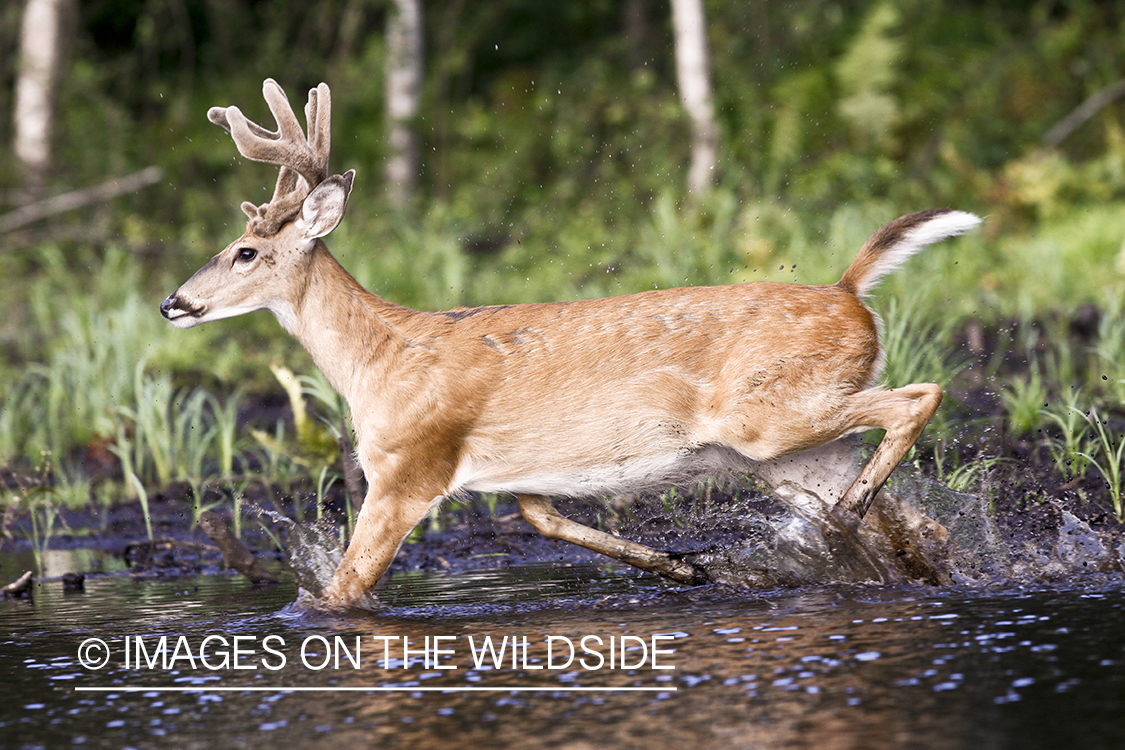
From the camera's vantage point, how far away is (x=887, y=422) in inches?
212

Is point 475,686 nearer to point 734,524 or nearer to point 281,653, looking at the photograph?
point 281,653

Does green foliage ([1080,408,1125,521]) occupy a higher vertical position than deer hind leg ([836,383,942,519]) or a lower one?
lower

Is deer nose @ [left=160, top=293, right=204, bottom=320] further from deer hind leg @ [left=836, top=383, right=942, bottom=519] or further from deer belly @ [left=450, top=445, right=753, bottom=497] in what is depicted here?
deer hind leg @ [left=836, top=383, right=942, bottom=519]

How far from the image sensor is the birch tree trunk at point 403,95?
16.6 m

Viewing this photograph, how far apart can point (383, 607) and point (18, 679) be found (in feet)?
4.77

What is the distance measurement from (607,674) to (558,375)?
1.77m

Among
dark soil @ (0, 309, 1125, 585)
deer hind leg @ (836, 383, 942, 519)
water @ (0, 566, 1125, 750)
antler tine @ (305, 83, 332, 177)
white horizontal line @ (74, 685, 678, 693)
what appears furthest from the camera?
dark soil @ (0, 309, 1125, 585)

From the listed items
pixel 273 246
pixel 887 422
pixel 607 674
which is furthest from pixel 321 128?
pixel 607 674

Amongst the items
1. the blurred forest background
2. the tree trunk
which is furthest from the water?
the tree trunk

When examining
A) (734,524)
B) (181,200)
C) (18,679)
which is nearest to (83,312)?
(181,200)

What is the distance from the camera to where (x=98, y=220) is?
585 inches

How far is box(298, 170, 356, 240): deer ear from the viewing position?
5836mm

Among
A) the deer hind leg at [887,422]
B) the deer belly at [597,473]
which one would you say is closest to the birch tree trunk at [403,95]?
the deer belly at [597,473]

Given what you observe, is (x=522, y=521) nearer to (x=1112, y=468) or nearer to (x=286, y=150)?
(x=286, y=150)
